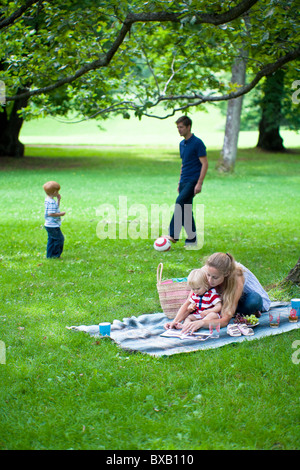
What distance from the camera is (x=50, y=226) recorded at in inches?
309

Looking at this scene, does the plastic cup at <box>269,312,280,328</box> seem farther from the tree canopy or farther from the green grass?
the tree canopy

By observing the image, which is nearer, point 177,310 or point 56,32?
point 177,310

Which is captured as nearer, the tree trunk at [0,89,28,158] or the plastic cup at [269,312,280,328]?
the plastic cup at [269,312,280,328]

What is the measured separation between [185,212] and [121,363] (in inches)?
183

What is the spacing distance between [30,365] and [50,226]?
362 cm

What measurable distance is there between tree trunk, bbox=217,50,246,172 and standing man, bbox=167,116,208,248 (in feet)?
44.6

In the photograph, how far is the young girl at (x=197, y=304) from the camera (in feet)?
17.0

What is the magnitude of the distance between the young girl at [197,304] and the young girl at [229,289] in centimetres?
7

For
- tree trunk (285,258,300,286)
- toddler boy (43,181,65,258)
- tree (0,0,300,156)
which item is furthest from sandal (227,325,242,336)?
tree (0,0,300,156)

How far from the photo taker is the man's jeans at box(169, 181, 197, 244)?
28.7ft

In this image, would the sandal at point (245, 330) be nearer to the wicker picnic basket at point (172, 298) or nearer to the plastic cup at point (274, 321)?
the plastic cup at point (274, 321)

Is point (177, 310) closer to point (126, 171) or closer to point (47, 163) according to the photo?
point (126, 171)

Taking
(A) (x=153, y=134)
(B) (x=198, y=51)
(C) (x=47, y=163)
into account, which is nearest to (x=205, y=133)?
(A) (x=153, y=134)

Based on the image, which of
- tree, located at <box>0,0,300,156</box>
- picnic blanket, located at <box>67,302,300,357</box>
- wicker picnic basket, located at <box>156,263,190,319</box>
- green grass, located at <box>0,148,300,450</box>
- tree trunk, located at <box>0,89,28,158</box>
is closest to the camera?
green grass, located at <box>0,148,300,450</box>
